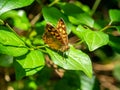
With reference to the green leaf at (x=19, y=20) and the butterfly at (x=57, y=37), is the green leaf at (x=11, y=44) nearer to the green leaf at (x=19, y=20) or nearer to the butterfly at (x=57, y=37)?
the butterfly at (x=57, y=37)

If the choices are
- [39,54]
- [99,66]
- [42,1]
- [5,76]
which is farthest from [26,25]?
[99,66]

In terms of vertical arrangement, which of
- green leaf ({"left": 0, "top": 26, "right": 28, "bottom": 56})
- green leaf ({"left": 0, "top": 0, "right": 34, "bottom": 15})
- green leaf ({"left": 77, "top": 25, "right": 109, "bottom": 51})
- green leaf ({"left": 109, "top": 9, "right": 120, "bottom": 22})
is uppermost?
green leaf ({"left": 0, "top": 0, "right": 34, "bottom": 15})

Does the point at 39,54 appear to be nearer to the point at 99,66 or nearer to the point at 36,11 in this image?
the point at 36,11

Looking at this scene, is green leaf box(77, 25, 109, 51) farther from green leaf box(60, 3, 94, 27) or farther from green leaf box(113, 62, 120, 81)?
green leaf box(113, 62, 120, 81)

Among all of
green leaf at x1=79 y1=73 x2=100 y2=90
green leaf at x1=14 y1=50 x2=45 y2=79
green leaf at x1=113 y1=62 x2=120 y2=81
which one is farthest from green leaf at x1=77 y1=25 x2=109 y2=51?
green leaf at x1=113 y1=62 x2=120 y2=81

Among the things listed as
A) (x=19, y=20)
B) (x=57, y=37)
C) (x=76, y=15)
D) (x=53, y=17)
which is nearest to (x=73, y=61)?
(x=57, y=37)

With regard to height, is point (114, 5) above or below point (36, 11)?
below

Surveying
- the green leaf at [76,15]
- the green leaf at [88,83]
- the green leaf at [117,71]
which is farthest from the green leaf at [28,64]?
the green leaf at [117,71]
